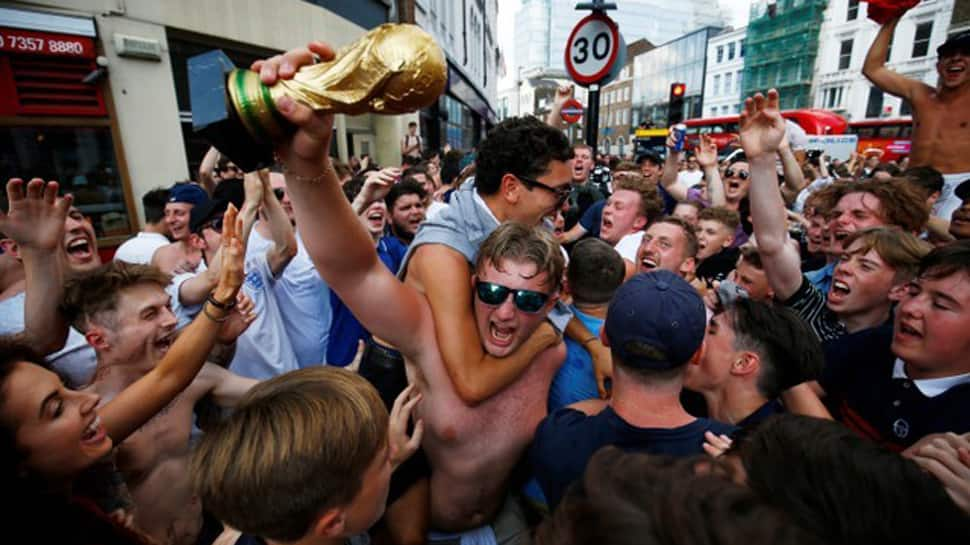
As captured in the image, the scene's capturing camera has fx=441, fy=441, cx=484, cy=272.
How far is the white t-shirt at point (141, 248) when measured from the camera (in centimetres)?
343

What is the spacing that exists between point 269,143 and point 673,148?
16.2 feet

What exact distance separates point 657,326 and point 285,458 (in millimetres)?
1149

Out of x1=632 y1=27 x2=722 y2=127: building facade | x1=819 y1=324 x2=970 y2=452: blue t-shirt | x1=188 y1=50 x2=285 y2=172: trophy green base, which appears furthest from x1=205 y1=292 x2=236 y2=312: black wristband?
x1=632 y1=27 x2=722 y2=127: building facade

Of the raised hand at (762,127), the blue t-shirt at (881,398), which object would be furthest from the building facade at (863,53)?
the blue t-shirt at (881,398)

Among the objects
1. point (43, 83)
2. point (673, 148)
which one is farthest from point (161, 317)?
point (43, 83)

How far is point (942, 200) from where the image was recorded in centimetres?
376

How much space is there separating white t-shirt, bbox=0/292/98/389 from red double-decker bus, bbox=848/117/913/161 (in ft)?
85.0

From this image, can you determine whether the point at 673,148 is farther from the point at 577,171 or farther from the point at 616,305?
the point at 616,305

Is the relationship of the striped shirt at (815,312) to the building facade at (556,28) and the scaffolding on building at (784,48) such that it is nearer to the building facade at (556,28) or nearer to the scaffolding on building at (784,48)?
the scaffolding on building at (784,48)

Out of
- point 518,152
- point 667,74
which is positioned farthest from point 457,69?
point 667,74

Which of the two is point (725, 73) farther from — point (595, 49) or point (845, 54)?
point (595, 49)

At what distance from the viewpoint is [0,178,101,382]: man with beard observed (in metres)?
1.84

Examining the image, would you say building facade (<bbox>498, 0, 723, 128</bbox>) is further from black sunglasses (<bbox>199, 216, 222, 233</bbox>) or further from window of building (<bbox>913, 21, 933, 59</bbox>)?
black sunglasses (<bbox>199, 216, 222, 233</bbox>)

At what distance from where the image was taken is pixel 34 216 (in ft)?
5.96
